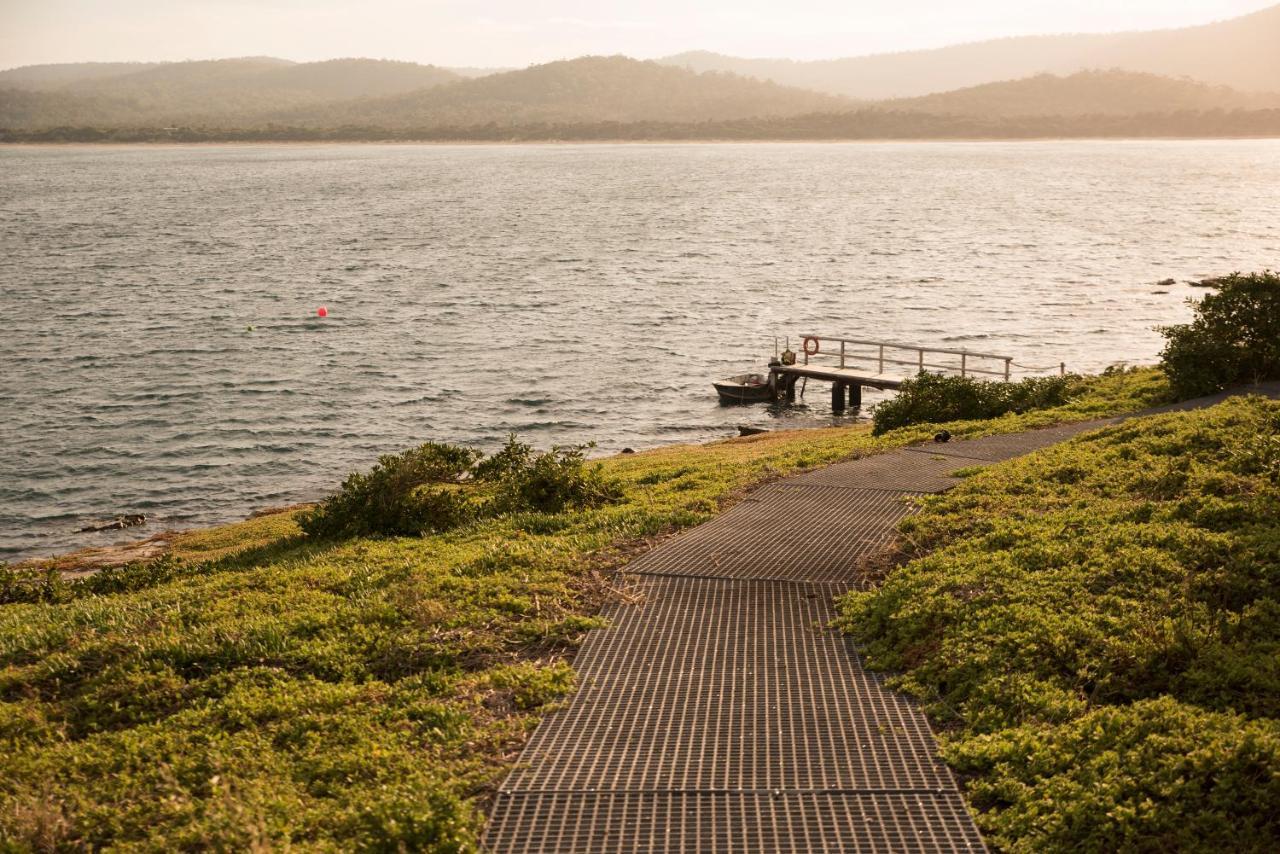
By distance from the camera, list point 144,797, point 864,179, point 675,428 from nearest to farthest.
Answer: point 144,797 < point 675,428 < point 864,179

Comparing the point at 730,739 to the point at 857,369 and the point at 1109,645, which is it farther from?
the point at 857,369

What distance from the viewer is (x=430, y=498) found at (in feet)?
52.4

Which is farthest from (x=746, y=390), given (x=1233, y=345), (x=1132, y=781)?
(x=1132, y=781)

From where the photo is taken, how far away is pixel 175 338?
170 feet

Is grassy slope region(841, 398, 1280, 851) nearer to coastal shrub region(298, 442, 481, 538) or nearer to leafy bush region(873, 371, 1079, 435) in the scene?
coastal shrub region(298, 442, 481, 538)

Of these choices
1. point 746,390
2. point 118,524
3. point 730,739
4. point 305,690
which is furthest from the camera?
point 746,390

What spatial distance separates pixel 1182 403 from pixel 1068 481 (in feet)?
27.4

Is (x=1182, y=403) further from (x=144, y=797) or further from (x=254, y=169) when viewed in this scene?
(x=254, y=169)

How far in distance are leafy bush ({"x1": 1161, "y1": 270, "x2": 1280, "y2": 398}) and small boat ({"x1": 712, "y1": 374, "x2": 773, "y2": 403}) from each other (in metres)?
19.5

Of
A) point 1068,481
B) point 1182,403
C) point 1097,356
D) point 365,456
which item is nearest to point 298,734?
point 1068,481

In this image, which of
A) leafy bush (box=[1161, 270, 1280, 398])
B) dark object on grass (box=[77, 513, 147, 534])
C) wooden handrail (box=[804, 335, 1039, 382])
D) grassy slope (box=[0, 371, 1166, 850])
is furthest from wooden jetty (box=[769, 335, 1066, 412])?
grassy slope (box=[0, 371, 1166, 850])

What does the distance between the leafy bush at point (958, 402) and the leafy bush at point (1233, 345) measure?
108 inches

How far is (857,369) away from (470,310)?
2737 centimetres

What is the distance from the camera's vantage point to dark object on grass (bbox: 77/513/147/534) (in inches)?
1066
